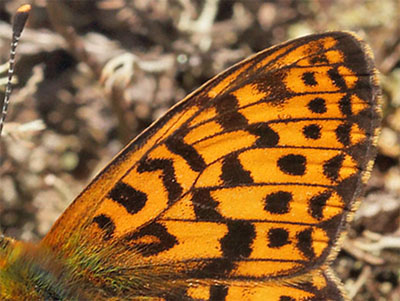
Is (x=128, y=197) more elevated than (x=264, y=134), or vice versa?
(x=264, y=134)

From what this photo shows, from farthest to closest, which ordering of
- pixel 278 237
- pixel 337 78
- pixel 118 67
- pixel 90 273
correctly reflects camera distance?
pixel 118 67
pixel 90 273
pixel 278 237
pixel 337 78

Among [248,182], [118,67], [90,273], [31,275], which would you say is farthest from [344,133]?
[118,67]

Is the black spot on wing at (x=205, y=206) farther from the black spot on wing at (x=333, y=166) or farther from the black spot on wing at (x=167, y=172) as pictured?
the black spot on wing at (x=333, y=166)

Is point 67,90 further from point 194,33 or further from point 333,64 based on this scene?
point 333,64

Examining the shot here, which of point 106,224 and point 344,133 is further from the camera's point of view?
point 106,224

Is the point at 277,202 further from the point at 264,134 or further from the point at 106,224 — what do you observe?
the point at 106,224

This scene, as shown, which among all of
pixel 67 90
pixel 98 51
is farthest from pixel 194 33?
pixel 67 90
